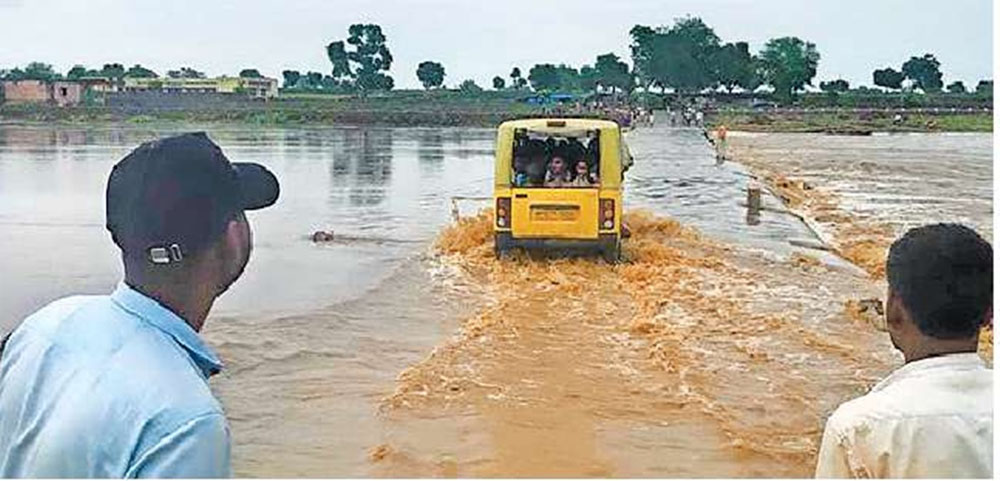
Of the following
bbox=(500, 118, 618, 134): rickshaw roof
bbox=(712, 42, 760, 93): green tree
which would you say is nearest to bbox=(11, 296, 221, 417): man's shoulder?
bbox=(500, 118, 618, 134): rickshaw roof

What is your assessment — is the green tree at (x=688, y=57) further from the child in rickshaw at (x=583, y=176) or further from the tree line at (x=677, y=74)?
the child in rickshaw at (x=583, y=176)

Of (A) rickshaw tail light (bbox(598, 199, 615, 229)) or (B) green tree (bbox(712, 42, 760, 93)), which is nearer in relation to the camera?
(A) rickshaw tail light (bbox(598, 199, 615, 229))

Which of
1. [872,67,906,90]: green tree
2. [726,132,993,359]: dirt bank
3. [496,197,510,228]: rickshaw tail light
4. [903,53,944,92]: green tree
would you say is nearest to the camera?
[903,53,944,92]: green tree

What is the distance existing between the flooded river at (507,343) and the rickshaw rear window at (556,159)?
0.92m

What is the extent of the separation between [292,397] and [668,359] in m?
2.80

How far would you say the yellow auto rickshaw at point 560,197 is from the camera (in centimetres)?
1349

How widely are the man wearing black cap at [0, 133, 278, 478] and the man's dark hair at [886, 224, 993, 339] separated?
1.25 meters

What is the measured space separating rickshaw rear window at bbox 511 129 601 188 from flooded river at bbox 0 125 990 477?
917mm

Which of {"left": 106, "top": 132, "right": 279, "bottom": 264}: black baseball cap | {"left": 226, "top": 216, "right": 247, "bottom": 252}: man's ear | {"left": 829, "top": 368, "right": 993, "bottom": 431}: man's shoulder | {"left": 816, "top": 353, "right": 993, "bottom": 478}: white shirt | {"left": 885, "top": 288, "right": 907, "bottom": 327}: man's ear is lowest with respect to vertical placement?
{"left": 816, "top": 353, "right": 993, "bottom": 478}: white shirt

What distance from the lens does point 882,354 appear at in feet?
32.6

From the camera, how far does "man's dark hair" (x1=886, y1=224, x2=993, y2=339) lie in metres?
2.54

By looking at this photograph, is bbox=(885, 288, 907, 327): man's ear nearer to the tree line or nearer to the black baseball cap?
the black baseball cap

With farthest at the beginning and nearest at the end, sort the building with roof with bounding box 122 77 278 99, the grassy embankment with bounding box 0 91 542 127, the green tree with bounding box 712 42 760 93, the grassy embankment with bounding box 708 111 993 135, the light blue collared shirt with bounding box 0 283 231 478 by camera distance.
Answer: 1. the grassy embankment with bounding box 708 111 993 135
2. the grassy embankment with bounding box 0 91 542 127
3. the building with roof with bounding box 122 77 278 99
4. the green tree with bounding box 712 42 760 93
5. the light blue collared shirt with bounding box 0 283 231 478

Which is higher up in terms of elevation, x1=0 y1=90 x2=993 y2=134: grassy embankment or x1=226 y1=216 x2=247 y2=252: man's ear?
x1=226 y1=216 x2=247 y2=252: man's ear
